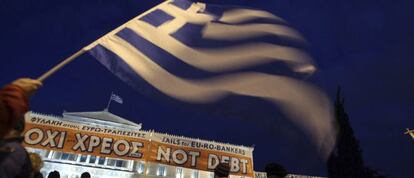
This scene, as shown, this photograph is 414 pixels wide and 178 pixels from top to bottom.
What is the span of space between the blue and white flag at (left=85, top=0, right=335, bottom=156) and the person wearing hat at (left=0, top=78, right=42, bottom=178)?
294 cm

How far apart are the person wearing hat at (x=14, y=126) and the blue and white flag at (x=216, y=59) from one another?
2.94 m

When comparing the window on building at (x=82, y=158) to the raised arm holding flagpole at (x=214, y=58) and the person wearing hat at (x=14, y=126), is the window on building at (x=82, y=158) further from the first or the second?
the person wearing hat at (x=14, y=126)

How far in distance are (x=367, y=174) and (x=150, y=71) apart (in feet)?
105

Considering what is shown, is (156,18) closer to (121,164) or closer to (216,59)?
(216,59)

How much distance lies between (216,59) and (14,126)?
14.3ft

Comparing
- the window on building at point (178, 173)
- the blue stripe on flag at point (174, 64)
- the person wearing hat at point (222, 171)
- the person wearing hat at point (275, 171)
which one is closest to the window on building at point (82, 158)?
the window on building at point (178, 173)

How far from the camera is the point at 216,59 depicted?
5.87 m

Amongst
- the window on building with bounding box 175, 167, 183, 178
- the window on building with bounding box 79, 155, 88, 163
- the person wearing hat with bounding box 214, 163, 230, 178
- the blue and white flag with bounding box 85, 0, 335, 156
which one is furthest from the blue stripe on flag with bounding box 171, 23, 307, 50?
the window on building with bounding box 79, 155, 88, 163

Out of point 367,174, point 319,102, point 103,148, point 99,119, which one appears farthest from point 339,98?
point 319,102

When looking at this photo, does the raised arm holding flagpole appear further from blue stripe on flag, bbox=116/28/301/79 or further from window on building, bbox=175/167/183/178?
window on building, bbox=175/167/183/178

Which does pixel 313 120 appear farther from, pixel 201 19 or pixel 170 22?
pixel 170 22

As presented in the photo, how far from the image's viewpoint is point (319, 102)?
5.65m

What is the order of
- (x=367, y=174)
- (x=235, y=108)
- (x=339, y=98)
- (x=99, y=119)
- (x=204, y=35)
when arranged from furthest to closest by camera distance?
(x=339, y=98), (x=367, y=174), (x=99, y=119), (x=204, y=35), (x=235, y=108)

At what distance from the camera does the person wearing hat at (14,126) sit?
5.56 feet
